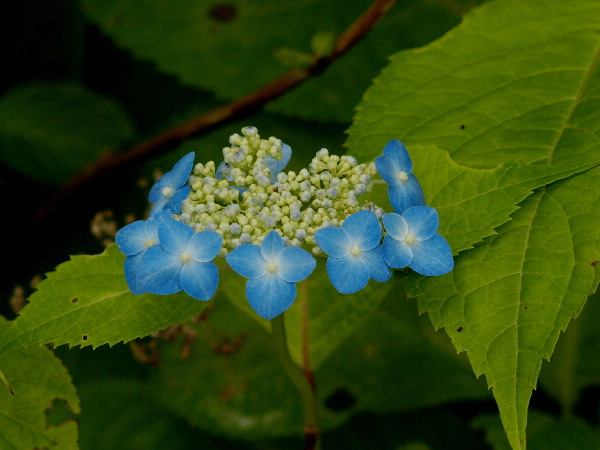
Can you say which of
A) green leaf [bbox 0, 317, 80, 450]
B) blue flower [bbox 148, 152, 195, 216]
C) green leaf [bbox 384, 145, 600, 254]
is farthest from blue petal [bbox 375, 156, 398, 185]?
green leaf [bbox 0, 317, 80, 450]

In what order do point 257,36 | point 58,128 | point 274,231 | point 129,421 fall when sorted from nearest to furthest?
point 274,231
point 129,421
point 257,36
point 58,128

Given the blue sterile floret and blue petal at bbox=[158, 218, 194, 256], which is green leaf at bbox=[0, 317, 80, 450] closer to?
the blue sterile floret

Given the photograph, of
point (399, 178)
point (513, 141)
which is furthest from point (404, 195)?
point (513, 141)

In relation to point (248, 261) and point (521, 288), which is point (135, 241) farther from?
point (521, 288)

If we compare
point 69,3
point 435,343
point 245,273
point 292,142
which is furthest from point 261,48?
point 245,273

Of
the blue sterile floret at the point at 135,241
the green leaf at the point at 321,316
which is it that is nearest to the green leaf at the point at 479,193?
the green leaf at the point at 321,316

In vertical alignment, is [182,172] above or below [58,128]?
above
